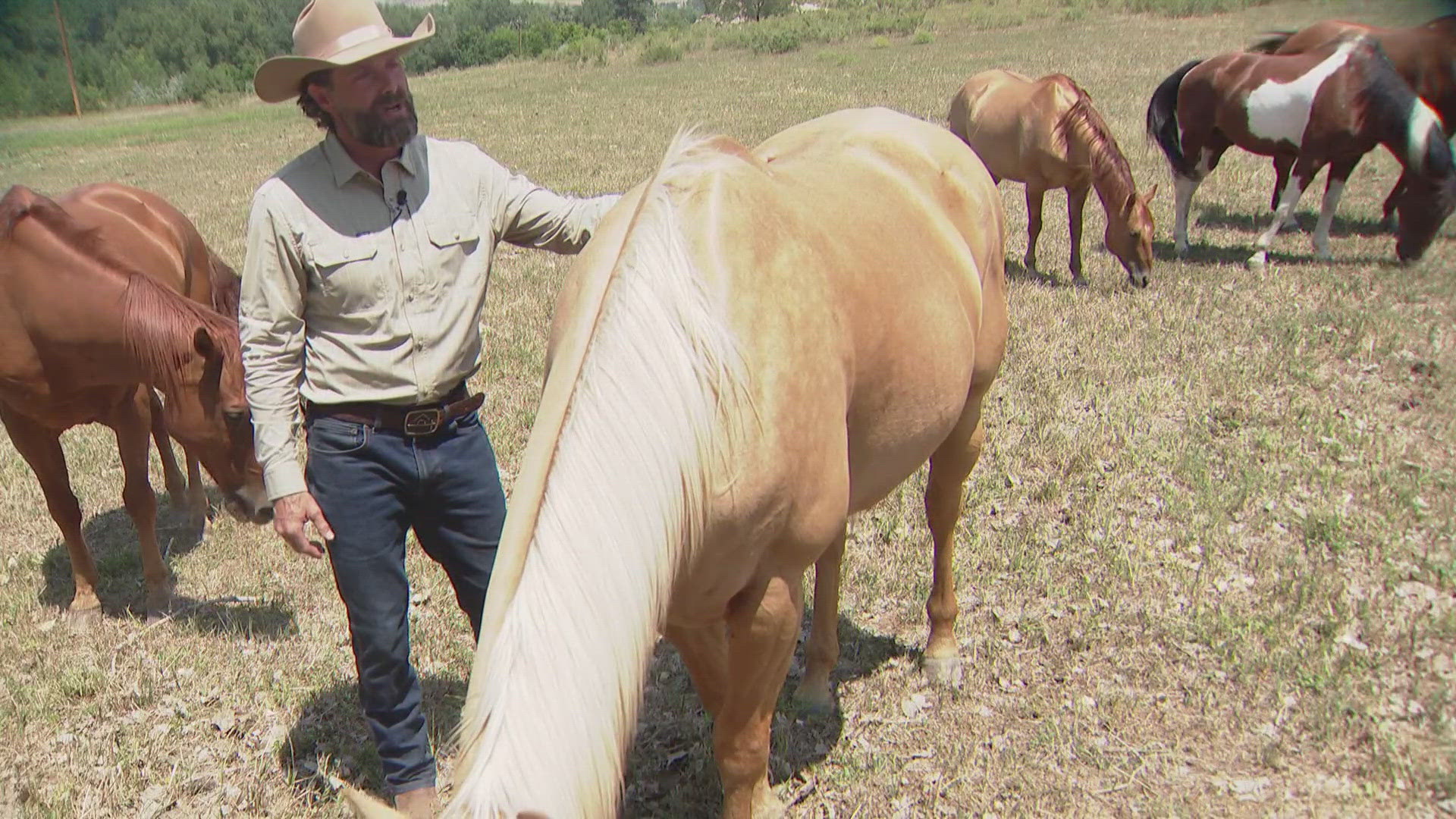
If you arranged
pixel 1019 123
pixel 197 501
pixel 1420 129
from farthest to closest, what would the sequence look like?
pixel 1019 123
pixel 1420 129
pixel 197 501

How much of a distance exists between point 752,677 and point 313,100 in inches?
71.1

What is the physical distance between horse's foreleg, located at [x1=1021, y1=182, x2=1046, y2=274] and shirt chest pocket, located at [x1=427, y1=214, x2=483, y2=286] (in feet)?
21.1

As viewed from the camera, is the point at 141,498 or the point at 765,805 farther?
the point at 141,498

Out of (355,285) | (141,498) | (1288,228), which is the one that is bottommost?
(1288,228)

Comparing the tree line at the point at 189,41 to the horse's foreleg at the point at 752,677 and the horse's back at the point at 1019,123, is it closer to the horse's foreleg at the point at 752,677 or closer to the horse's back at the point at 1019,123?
the horse's foreleg at the point at 752,677

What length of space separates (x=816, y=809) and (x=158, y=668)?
258 centimetres

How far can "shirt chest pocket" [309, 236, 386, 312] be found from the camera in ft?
7.53

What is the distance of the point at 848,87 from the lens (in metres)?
20.6

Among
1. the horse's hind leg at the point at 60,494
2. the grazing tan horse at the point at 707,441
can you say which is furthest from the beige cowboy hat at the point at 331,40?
the horse's hind leg at the point at 60,494

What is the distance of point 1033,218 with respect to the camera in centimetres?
812

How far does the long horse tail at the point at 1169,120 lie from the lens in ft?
28.6

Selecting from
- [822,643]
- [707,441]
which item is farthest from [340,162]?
[822,643]

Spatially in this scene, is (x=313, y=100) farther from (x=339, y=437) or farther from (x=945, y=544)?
(x=945, y=544)

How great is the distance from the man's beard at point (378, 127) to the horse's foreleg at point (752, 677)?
139 centimetres
